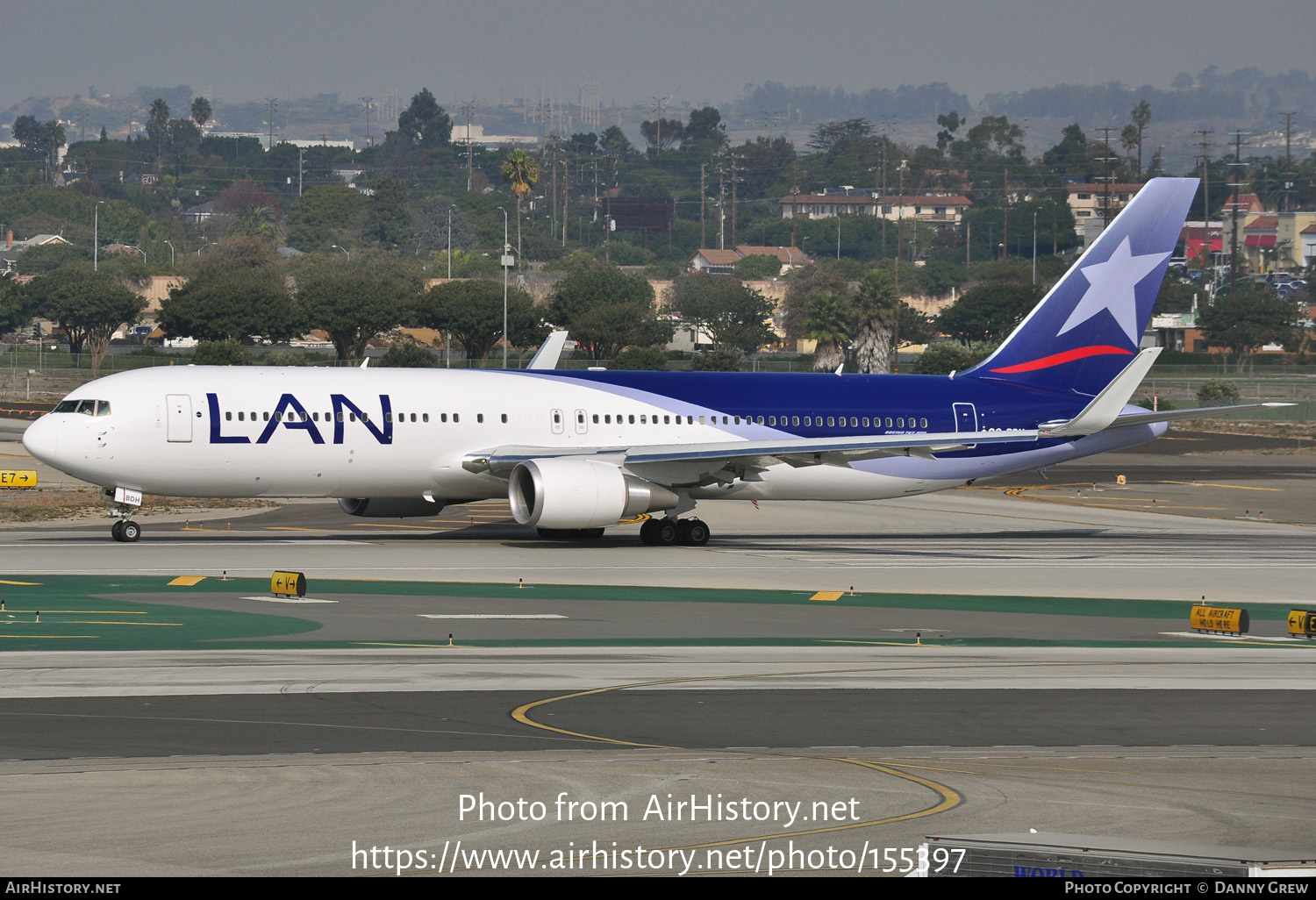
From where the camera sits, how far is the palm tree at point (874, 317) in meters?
158

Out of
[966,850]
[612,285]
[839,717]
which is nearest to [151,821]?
[966,850]

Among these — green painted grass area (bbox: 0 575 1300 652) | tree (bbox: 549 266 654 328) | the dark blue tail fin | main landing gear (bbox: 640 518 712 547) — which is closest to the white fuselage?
main landing gear (bbox: 640 518 712 547)

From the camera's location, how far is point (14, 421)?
92.7 meters

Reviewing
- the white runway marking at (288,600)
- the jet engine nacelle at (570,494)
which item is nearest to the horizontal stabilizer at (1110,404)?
the jet engine nacelle at (570,494)

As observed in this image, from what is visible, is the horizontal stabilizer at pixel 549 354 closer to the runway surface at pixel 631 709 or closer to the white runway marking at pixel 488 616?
the runway surface at pixel 631 709

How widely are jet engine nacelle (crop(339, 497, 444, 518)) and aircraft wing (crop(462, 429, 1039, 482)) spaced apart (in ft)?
8.52

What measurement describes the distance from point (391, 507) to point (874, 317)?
4767 inches

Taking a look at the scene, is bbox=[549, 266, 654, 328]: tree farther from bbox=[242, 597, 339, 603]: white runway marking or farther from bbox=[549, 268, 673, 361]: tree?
bbox=[242, 597, 339, 603]: white runway marking

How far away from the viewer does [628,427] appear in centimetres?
4250

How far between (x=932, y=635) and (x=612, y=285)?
13889cm

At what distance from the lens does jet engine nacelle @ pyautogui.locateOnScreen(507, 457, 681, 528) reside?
1518 inches

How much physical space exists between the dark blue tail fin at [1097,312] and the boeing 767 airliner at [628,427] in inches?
2.1
